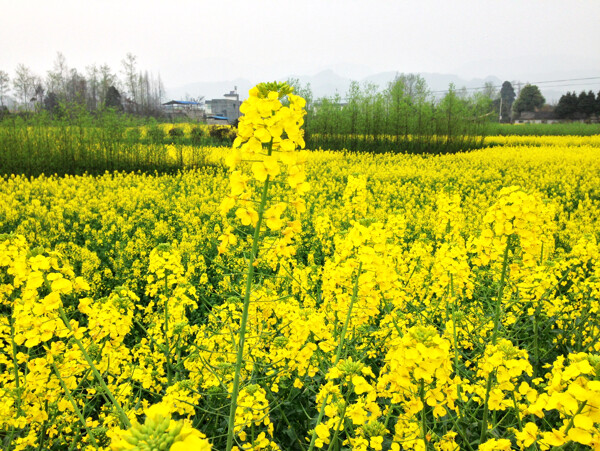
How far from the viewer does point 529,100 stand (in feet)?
237

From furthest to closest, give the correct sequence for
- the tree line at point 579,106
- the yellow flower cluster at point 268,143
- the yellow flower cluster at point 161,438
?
the tree line at point 579,106
the yellow flower cluster at point 268,143
the yellow flower cluster at point 161,438

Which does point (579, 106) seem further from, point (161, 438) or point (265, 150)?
point (161, 438)

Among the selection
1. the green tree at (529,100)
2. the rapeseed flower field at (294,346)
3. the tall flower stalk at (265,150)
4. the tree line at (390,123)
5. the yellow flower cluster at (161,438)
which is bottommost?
the rapeseed flower field at (294,346)

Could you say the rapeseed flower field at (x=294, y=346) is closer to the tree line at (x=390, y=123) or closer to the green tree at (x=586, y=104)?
the tree line at (x=390, y=123)

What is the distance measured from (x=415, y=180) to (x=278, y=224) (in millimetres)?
10932

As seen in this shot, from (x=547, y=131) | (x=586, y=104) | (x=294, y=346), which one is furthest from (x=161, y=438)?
(x=586, y=104)

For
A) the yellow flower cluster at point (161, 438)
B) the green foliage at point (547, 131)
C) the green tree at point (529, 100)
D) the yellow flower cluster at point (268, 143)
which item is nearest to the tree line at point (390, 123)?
the green foliage at point (547, 131)

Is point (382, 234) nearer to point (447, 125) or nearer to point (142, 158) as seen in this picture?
point (142, 158)

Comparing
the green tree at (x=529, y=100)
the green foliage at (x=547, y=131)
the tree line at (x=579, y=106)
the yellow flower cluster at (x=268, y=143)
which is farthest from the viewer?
the green tree at (x=529, y=100)

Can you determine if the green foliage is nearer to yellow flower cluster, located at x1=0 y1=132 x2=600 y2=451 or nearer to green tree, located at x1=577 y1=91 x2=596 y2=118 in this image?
green tree, located at x1=577 y1=91 x2=596 y2=118

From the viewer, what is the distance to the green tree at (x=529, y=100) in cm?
7200

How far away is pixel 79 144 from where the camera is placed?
12258mm

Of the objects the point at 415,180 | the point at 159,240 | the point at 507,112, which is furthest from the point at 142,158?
the point at 507,112

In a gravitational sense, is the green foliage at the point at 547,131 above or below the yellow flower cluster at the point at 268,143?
above
